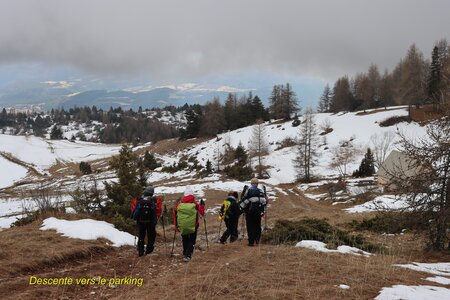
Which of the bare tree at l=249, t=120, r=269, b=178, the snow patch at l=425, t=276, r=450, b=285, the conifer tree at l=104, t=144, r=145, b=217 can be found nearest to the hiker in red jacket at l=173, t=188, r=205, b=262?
the snow patch at l=425, t=276, r=450, b=285

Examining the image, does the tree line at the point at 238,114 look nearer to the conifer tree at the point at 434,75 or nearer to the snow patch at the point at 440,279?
the conifer tree at the point at 434,75

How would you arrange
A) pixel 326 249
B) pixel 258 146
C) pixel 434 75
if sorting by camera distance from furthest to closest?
pixel 434 75 → pixel 258 146 → pixel 326 249

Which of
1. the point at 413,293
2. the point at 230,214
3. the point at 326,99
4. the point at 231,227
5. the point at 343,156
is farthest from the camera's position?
the point at 326,99

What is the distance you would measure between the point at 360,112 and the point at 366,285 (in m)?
86.6

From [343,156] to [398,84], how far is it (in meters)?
34.2

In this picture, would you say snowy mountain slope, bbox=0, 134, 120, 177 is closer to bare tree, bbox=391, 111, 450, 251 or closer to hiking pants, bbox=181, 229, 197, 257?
hiking pants, bbox=181, 229, 197, 257

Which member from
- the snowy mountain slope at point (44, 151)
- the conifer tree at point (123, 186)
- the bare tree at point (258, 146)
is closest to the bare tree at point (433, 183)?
the conifer tree at point (123, 186)

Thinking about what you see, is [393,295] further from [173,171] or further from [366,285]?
[173,171]

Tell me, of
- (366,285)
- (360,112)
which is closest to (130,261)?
(366,285)

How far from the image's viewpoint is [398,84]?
80125 millimetres

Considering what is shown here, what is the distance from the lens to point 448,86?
10812 mm

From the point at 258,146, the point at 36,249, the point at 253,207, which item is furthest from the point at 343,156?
the point at 36,249

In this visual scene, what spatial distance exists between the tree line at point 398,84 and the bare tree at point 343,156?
48.7ft

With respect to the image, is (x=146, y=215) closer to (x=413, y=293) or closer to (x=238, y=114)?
(x=413, y=293)
